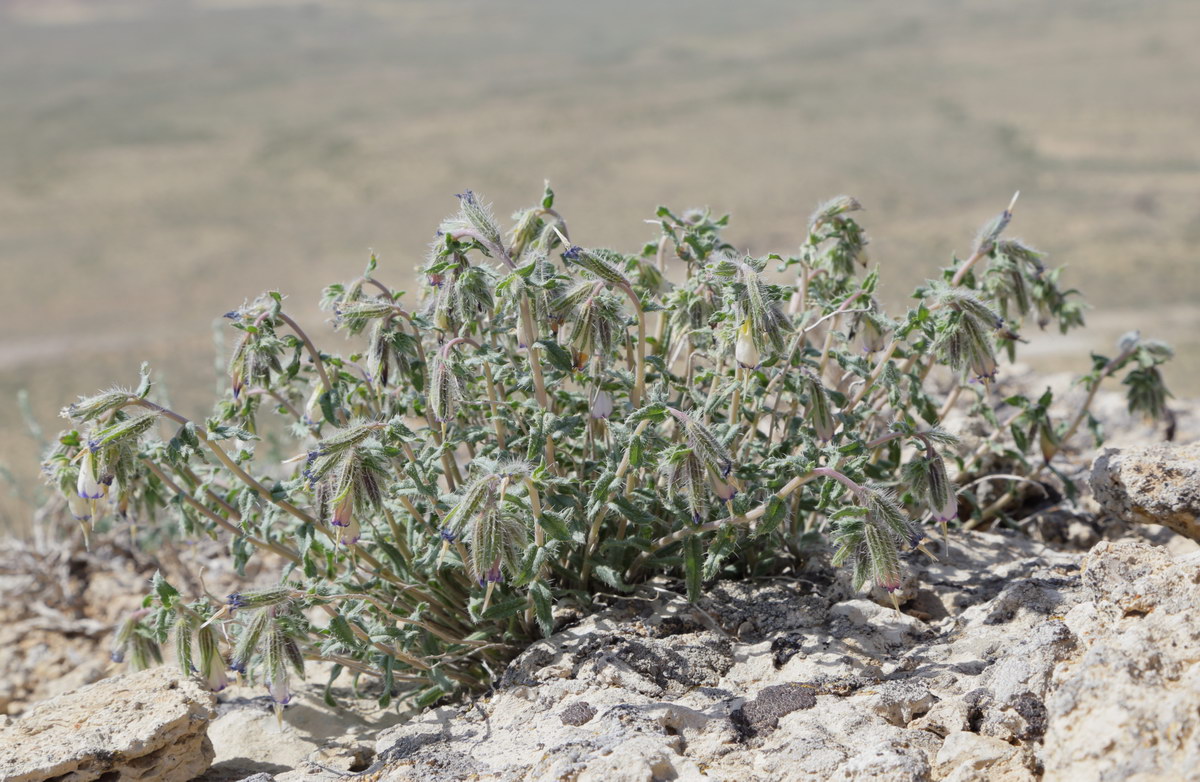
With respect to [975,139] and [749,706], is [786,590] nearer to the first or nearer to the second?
[749,706]

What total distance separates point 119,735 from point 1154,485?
3.23 m

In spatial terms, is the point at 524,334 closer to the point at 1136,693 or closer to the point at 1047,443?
the point at 1136,693

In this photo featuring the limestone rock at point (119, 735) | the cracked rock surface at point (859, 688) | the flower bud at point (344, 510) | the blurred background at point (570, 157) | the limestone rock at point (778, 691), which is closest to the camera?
the cracked rock surface at point (859, 688)

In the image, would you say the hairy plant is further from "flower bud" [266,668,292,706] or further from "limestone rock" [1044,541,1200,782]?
"limestone rock" [1044,541,1200,782]

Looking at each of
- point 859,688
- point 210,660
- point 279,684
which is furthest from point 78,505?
point 859,688

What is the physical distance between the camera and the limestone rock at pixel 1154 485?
3604 mm

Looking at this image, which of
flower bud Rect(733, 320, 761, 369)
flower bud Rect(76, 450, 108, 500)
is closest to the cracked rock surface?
flower bud Rect(733, 320, 761, 369)

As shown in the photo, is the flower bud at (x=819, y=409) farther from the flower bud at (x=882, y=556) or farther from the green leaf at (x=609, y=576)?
the green leaf at (x=609, y=576)

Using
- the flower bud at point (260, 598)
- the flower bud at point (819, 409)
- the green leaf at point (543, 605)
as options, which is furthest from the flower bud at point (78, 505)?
the flower bud at point (819, 409)

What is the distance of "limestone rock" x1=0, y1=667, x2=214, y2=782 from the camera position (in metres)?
3.26

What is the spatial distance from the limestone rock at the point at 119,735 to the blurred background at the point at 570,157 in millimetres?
3051

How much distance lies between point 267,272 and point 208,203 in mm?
5473

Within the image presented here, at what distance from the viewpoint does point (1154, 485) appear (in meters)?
3.64

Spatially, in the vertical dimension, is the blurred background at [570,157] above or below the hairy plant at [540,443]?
above
